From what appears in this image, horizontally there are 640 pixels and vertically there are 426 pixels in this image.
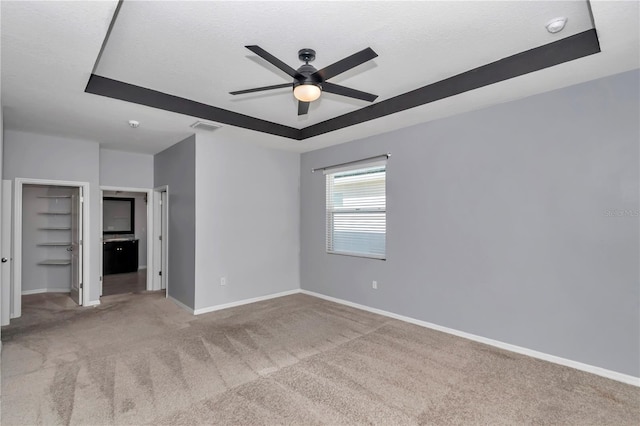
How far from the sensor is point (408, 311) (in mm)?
4062

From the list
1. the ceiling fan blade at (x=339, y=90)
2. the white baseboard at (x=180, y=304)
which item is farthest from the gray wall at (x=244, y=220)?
the ceiling fan blade at (x=339, y=90)

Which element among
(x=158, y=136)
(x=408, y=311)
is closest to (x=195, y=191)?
(x=158, y=136)

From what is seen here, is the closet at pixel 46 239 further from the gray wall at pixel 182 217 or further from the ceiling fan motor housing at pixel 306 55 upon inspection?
the ceiling fan motor housing at pixel 306 55

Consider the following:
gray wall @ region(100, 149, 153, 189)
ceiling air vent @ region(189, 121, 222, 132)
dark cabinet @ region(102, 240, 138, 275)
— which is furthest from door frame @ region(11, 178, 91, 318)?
dark cabinet @ region(102, 240, 138, 275)

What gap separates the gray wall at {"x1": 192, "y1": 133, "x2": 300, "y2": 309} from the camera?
451 centimetres

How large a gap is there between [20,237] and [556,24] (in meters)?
6.29

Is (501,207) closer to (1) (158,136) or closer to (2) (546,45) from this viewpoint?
(2) (546,45)

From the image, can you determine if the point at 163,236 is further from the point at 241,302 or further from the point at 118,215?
the point at 118,215

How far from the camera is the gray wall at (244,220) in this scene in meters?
4.51

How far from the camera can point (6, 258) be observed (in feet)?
12.7

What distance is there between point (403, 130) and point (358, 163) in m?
0.81

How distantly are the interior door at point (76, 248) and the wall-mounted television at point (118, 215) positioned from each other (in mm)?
2770

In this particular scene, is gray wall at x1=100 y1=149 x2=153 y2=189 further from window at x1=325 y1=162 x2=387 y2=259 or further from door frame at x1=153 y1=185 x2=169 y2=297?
window at x1=325 y1=162 x2=387 y2=259

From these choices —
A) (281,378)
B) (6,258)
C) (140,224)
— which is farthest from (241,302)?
(140,224)
